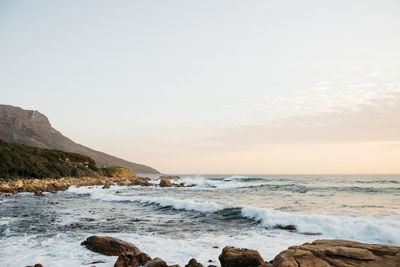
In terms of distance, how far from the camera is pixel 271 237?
10930mm

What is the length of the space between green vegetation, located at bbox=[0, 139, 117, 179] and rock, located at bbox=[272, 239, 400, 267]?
43.1 m

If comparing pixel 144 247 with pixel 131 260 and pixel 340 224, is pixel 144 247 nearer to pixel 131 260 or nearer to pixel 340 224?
pixel 131 260

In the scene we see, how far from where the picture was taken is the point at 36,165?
44531mm

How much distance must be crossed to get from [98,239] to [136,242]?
5.21 feet

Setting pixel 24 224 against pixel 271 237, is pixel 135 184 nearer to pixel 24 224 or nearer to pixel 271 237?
pixel 24 224

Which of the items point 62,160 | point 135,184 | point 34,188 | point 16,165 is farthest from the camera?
point 62,160

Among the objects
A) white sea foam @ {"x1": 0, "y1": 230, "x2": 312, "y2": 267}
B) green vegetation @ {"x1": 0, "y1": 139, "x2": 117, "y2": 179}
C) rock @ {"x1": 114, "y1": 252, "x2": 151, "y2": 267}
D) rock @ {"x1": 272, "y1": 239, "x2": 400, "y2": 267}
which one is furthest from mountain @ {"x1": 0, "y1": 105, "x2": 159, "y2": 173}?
rock @ {"x1": 272, "y1": 239, "x2": 400, "y2": 267}

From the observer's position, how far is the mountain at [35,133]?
15138 cm

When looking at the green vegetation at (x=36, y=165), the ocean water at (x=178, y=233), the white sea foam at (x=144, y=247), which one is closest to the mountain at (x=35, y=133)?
the green vegetation at (x=36, y=165)

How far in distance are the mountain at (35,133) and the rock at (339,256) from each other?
164111 millimetres

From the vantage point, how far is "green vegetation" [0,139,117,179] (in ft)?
131

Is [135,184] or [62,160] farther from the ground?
[62,160]

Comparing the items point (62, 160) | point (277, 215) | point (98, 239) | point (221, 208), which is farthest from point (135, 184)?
point (98, 239)

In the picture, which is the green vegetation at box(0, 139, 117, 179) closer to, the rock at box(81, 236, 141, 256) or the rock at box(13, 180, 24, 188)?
the rock at box(13, 180, 24, 188)
